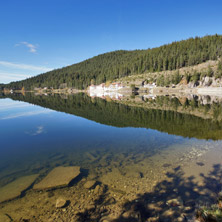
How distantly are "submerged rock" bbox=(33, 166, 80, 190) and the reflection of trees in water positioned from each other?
2.51 metres

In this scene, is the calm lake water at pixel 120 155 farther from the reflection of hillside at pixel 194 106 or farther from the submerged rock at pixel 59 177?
the reflection of hillside at pixel 194 106

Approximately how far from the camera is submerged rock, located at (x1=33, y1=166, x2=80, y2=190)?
27.8 ft

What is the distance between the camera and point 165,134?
1766 cm

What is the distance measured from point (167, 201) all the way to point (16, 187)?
312 inches

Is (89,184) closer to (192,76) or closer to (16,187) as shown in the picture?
(16,187)

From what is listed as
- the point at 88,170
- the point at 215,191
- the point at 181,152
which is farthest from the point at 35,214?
the point at 181,152

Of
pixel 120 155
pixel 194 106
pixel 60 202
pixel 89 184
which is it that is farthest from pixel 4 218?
pixel 194 106

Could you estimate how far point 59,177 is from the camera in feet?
30.2

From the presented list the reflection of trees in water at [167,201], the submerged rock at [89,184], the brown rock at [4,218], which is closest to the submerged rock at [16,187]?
the brown rock at [4,218]

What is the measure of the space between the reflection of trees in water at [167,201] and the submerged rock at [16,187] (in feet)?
13.3

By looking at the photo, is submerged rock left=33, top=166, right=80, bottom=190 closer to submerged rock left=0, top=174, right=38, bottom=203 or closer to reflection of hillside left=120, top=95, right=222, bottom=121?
submerged rock left=0, top=174, right=38, bottom=203

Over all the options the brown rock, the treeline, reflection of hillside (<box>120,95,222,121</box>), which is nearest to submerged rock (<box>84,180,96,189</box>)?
the brown rock

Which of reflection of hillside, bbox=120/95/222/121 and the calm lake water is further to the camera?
reflection of hillside, bbox=120/95/222/121

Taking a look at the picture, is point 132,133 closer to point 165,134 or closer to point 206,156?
point 165,134
